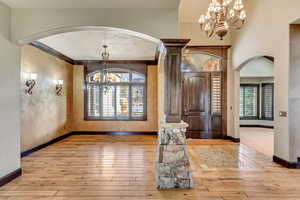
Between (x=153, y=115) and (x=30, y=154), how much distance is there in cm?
452

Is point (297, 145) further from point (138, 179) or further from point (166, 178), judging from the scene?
point (138, 179)

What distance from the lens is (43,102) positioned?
5957 mm

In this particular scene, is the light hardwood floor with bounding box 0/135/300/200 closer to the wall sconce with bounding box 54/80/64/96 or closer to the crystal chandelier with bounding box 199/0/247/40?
the wall sconce with bounding box 54/80/64/96

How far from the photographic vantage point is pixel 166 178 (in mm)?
3139

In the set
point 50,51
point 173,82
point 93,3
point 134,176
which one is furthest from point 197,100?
point 50,51

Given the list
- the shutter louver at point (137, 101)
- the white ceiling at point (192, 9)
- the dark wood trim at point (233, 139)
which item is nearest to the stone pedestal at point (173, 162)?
the dark wood trim at point (233, 139)

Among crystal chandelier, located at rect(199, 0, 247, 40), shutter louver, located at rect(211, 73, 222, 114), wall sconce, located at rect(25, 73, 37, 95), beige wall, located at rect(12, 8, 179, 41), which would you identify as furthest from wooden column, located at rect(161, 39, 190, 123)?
shutter louver, located at rect(211, 73, 222, 114)

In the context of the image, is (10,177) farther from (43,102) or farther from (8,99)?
(43,102)

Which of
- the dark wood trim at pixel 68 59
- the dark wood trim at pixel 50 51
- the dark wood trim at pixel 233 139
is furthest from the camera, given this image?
the dark wood trim at pixel 233 139

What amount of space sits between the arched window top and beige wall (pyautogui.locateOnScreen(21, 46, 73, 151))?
96 cm

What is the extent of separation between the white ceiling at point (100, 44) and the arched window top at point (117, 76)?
0.86 metres

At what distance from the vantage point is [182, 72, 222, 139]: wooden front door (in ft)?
23.4

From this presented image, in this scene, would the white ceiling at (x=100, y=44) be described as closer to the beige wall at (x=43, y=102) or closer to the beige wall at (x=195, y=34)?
the beige wall at (x=43, y=102)

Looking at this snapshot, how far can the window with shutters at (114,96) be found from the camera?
8.27 meters
